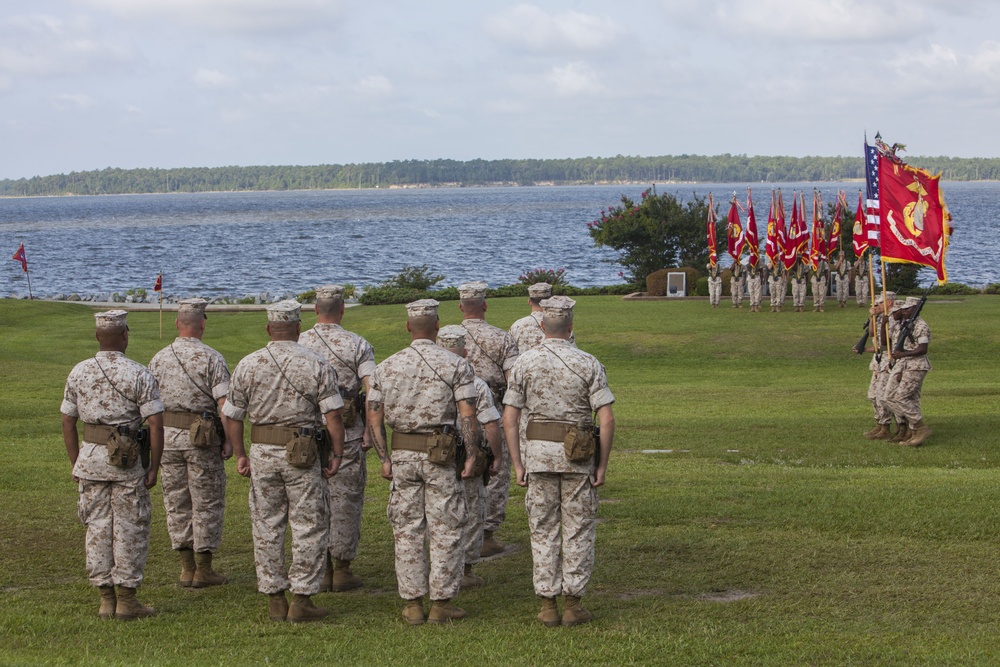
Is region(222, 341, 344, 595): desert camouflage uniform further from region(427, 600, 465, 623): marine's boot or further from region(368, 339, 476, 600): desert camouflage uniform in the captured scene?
region(427, 600, 465, 623): marine's boot

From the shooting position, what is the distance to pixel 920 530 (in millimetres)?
10844

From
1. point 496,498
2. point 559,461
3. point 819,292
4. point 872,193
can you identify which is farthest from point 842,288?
point 559,461

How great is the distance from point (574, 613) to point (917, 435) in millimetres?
9406

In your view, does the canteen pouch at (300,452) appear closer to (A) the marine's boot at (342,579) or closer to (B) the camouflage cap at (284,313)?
(B) the camouflage cap at (284,313)

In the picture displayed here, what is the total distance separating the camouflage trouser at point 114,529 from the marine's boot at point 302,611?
1233 millimetres

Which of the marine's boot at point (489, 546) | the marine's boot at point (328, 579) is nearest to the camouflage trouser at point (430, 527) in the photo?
the marine's boot at point (328, 579)

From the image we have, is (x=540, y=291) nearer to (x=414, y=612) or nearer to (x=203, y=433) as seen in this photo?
(x=203, y=433)

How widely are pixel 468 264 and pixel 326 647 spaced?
84284 millimetres

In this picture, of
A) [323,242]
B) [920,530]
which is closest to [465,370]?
[920,530]

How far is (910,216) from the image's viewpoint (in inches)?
642

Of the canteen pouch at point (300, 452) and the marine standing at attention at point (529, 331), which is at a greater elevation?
the marine standing at attention at point (529, 331)

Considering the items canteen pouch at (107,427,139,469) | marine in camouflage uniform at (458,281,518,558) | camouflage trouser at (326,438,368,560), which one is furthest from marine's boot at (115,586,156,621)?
marine in camouflage uniform at (458,281,518,558)

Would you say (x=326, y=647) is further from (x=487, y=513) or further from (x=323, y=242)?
(x=323, y=242)

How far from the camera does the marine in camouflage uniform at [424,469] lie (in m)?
8.61
